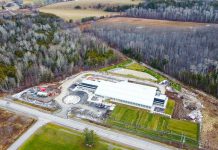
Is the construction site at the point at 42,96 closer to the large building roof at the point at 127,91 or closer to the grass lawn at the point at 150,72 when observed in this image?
the large building roof at the point at 127,91

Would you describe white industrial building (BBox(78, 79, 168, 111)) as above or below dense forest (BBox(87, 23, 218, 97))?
below

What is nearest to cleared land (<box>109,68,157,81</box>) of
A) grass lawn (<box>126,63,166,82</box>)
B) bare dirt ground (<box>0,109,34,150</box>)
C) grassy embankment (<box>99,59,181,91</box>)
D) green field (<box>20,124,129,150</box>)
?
grass lawn (<box>126,63,166,82</box>)

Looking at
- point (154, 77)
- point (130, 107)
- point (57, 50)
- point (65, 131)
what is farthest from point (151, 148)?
point (57, 50)

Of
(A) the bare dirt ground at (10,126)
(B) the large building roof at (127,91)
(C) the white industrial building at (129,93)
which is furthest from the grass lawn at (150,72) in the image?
(A) the bare dirt ground at (10,126)

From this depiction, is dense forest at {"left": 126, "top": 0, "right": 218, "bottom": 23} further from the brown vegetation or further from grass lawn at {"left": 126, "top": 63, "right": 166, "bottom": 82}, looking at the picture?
the brown vegetation

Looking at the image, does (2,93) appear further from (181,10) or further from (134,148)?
(181,10)

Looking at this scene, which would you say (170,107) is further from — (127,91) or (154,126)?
(127,91)
